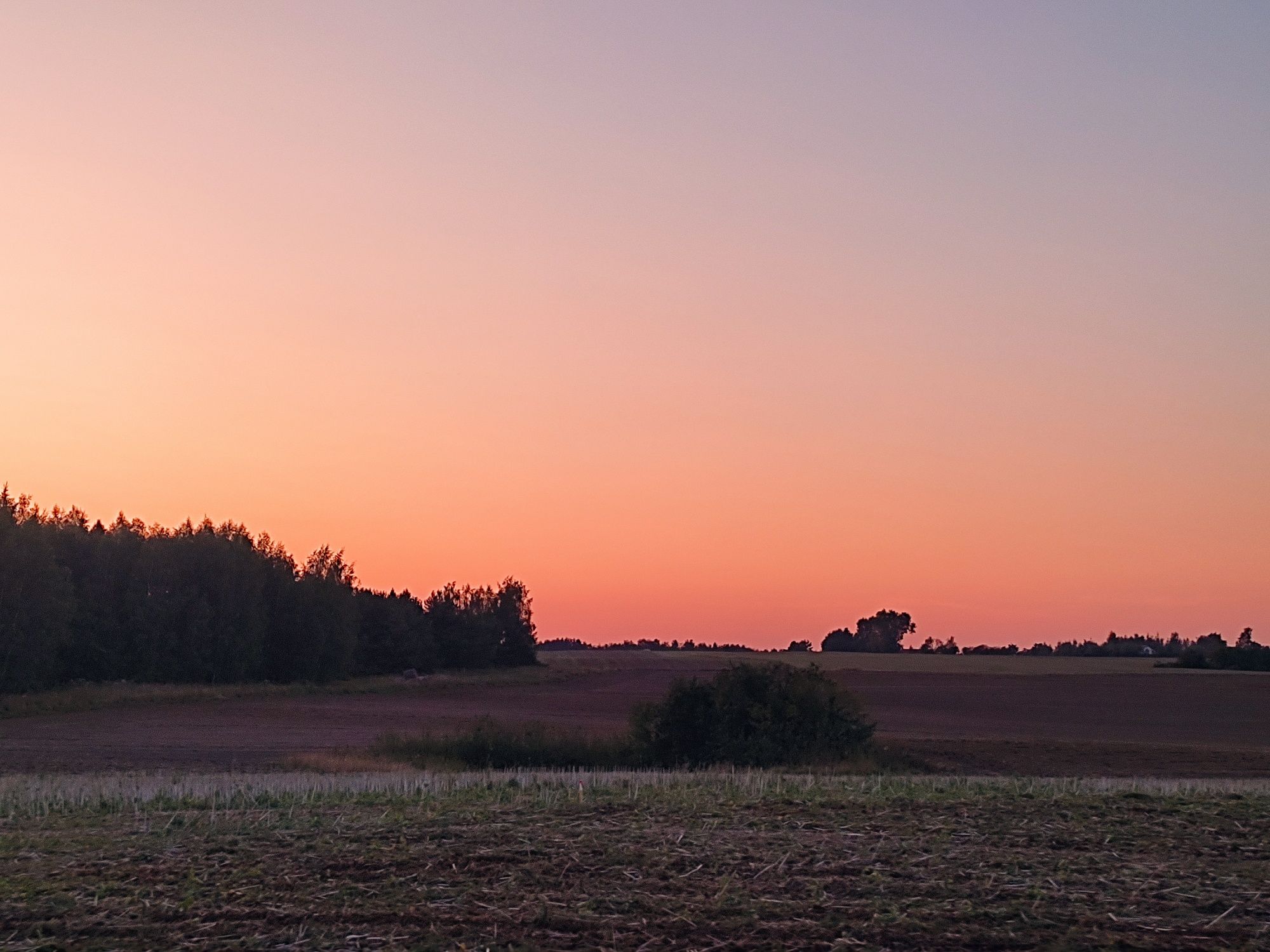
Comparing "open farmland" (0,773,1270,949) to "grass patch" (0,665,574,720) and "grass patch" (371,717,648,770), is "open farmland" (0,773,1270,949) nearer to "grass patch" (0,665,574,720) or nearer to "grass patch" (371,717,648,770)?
"grass patch" (371,717,648,770)

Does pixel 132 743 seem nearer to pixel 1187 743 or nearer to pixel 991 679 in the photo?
pixel 1187 743

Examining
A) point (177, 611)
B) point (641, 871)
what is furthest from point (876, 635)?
point (641, 871)

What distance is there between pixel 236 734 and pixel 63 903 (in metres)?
36.2

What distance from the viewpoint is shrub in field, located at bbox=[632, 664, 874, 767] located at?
30734mm

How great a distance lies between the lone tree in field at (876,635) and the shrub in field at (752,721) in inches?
5364

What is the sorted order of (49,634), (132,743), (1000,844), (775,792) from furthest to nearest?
(49,634), (132,743), (775,792), (1000,844)

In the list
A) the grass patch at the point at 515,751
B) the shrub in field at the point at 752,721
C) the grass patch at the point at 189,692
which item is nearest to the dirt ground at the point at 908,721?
the grass patch at the point at 189,692

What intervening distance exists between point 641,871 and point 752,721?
2133cm

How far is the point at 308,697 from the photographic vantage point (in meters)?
70.6

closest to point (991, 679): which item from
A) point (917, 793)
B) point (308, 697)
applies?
point (308, 697)

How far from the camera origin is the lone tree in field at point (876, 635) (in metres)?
168

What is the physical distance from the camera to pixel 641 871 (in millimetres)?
10234

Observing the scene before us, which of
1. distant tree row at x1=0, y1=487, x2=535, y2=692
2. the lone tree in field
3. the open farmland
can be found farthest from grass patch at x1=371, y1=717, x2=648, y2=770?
the lone tree in field

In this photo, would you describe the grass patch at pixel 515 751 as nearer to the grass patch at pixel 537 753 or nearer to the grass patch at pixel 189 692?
the grass patch at pixel 537 753
